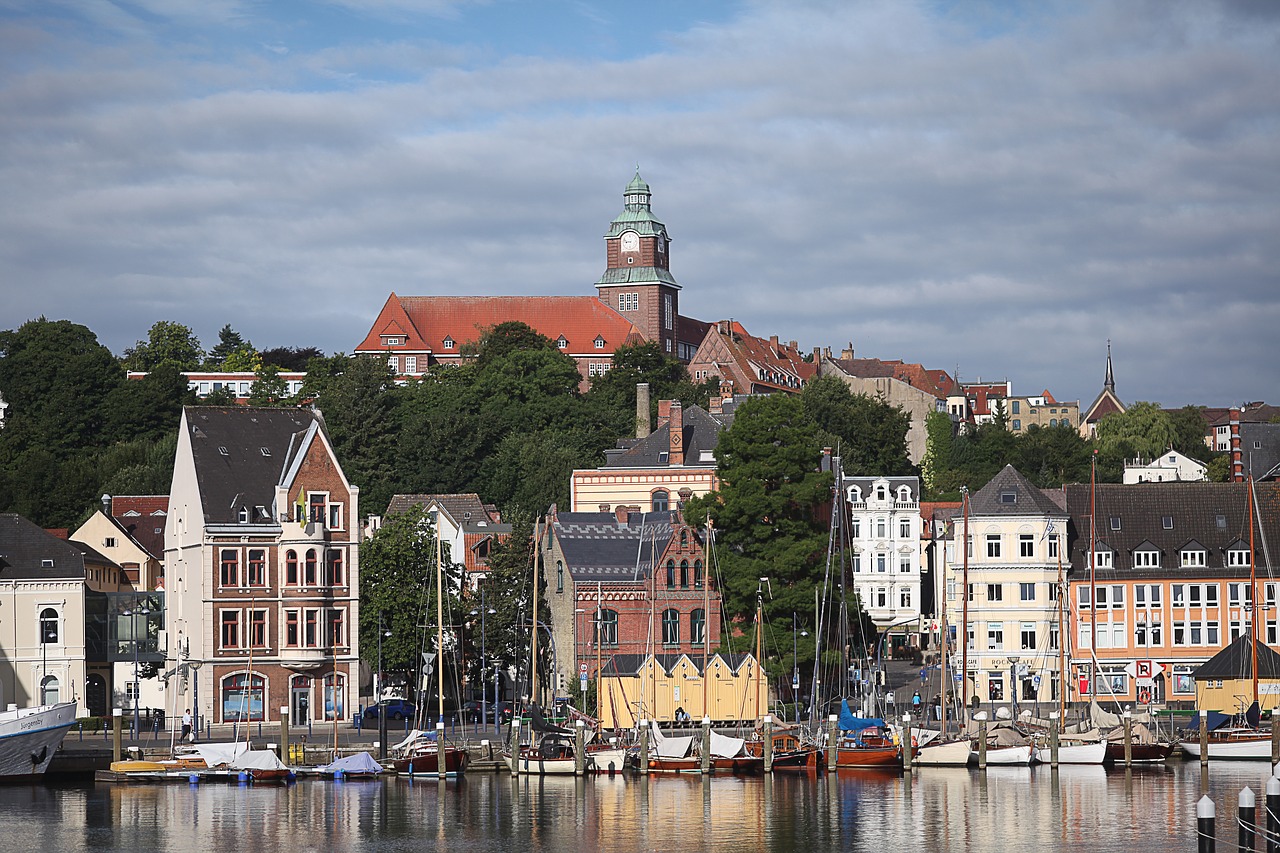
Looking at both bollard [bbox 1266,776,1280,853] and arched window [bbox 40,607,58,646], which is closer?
bollard [bbox 1266,776,1280,853]

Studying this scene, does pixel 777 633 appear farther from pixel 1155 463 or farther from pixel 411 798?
pixel 1155 463

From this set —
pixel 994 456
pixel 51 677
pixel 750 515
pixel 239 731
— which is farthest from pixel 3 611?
pixel 994 456

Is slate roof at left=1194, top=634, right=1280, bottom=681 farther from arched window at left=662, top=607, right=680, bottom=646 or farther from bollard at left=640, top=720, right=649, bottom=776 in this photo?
bollard at left=640, top=720, right=649, bottom=776

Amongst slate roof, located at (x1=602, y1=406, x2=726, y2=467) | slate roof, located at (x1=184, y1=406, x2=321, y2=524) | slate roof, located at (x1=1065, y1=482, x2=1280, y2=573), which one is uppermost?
slate roof, located at (x1=602, y1=406, x2=726, y2=467)

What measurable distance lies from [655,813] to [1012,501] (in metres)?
44.9

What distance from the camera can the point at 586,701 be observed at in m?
91.1

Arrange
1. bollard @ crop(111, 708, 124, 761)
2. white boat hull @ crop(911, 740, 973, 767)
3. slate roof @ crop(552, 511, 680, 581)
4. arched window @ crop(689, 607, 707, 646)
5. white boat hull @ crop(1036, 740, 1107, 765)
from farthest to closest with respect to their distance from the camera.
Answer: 1. slate roof @ crop(552, 511, 680, 581)
2. arched window @ crop(689, 607, 707, 646)
3. white boat hull @ crop(1036, 740, 1107, 765)
4. white boat hull @ crop(911, 740, 973, 767)
5. bollard @ crop(111, 708, 124, 761)

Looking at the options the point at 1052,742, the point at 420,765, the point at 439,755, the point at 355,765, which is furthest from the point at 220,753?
the point at 1052,742

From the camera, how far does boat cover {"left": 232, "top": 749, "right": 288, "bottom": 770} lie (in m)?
77.2

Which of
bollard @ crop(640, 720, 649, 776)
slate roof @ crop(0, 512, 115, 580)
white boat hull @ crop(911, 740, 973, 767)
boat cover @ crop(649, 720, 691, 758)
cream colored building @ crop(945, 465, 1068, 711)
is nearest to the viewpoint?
bollard @ crop(640, 720, 649, 776)

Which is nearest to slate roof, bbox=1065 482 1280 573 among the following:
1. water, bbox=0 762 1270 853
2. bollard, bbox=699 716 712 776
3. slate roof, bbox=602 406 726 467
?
slate roof, bbox=602 406 726 467

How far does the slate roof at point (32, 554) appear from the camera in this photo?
309 feet

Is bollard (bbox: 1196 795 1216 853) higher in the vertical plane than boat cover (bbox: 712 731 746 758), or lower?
higher

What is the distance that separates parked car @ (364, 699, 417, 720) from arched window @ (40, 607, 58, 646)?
14.2m
